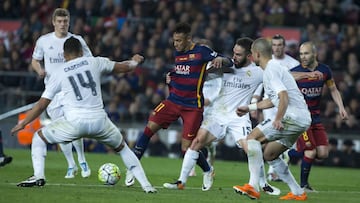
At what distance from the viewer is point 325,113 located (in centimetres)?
2616

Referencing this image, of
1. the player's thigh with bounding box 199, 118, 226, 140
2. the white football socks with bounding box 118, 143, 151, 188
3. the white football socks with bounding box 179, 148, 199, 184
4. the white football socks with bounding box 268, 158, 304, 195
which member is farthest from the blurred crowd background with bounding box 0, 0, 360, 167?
the white football socks with bounding box 118, 143, 151, 188

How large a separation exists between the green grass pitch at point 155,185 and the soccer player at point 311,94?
58cm

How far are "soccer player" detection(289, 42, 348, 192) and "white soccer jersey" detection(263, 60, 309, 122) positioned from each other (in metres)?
2.42

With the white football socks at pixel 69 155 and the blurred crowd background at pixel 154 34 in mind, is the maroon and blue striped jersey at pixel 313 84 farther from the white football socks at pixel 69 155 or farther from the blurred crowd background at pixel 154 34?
the blurred crowd background at pixel 154 34

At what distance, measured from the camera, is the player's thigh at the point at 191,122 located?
16172mm

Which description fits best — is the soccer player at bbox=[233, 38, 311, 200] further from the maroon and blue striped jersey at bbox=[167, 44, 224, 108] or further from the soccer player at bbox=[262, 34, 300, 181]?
the soccer player at bbox=[262, 34, 300, 181]

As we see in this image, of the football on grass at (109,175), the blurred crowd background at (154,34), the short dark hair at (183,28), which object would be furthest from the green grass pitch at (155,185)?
the blurred crowd background at (154,34)

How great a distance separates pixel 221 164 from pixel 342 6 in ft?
31.2

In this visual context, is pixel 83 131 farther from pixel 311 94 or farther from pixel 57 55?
pixel 311 94

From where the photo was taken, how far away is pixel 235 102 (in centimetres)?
Result: 1611

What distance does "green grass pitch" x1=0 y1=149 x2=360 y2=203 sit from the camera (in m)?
13.3

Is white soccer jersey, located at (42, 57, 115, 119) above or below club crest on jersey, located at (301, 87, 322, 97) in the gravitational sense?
above

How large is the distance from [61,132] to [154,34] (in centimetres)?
1637

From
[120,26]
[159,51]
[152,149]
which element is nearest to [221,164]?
[152,149]
